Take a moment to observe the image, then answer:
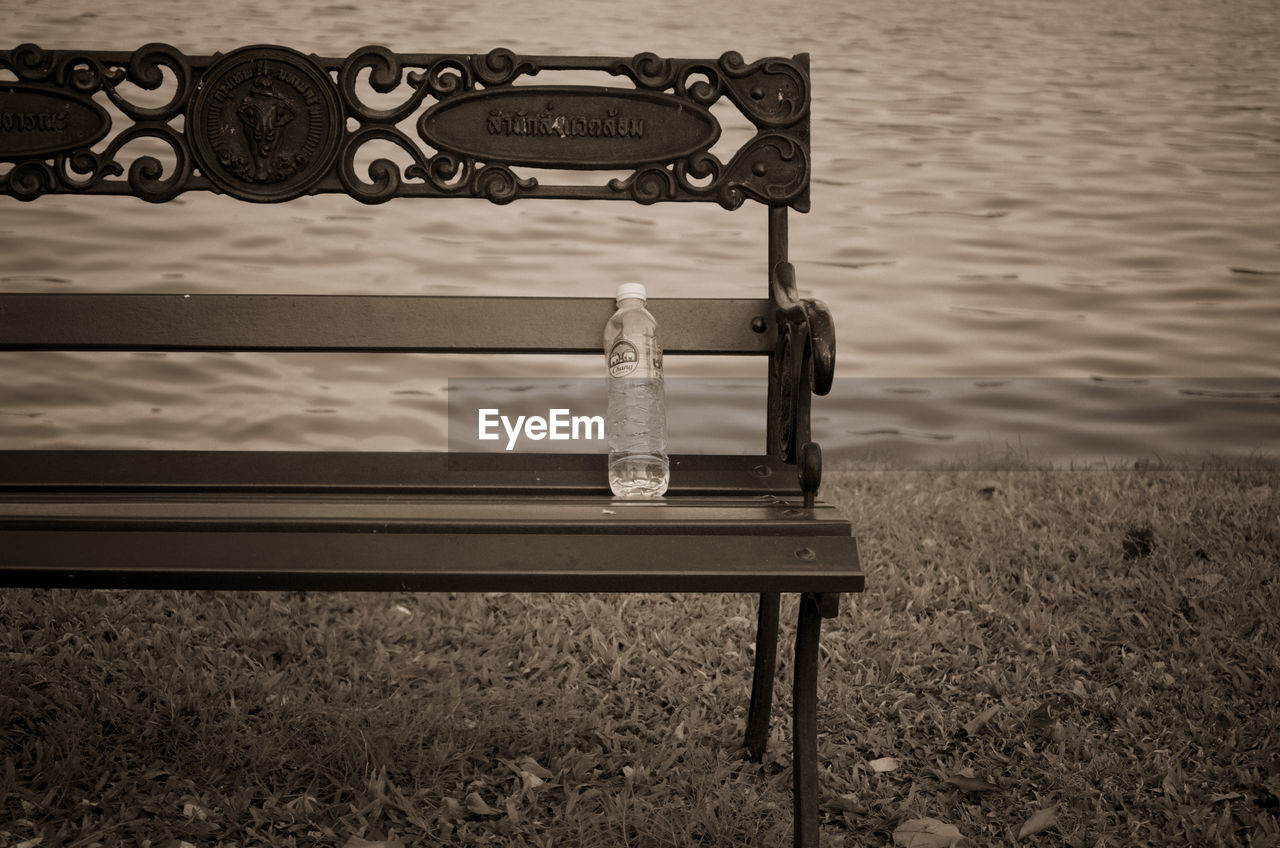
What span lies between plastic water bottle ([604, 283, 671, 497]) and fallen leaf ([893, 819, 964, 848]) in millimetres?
757

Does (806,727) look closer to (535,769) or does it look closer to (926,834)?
(926,834)

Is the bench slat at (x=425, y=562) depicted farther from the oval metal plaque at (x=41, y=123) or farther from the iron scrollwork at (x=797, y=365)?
the oval metal plaque at (x=41, y=123)

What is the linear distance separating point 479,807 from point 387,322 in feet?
3.03

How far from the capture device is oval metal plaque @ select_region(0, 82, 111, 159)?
2.17 m

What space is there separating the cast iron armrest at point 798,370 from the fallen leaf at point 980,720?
791 mm

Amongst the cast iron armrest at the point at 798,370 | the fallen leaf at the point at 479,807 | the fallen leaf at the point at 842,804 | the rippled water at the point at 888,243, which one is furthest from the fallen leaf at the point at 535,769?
the rippled water at the point at 888,243

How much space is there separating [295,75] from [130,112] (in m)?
0.33

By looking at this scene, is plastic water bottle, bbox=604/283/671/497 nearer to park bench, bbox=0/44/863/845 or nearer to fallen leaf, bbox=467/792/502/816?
park bench, bbox=0/44/863/845

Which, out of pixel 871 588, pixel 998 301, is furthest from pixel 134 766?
pixel 998 301

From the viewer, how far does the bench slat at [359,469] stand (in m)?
2.07

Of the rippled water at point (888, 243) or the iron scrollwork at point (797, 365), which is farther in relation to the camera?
the rippled water at point (888, 243)

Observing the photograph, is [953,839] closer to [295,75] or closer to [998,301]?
[295,75]

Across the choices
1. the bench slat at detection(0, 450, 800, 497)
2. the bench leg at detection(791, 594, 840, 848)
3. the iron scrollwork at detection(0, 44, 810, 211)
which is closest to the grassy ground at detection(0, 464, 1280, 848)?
the bench leg at detection(791, 594, 840, 848)

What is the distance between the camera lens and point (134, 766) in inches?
88.7
